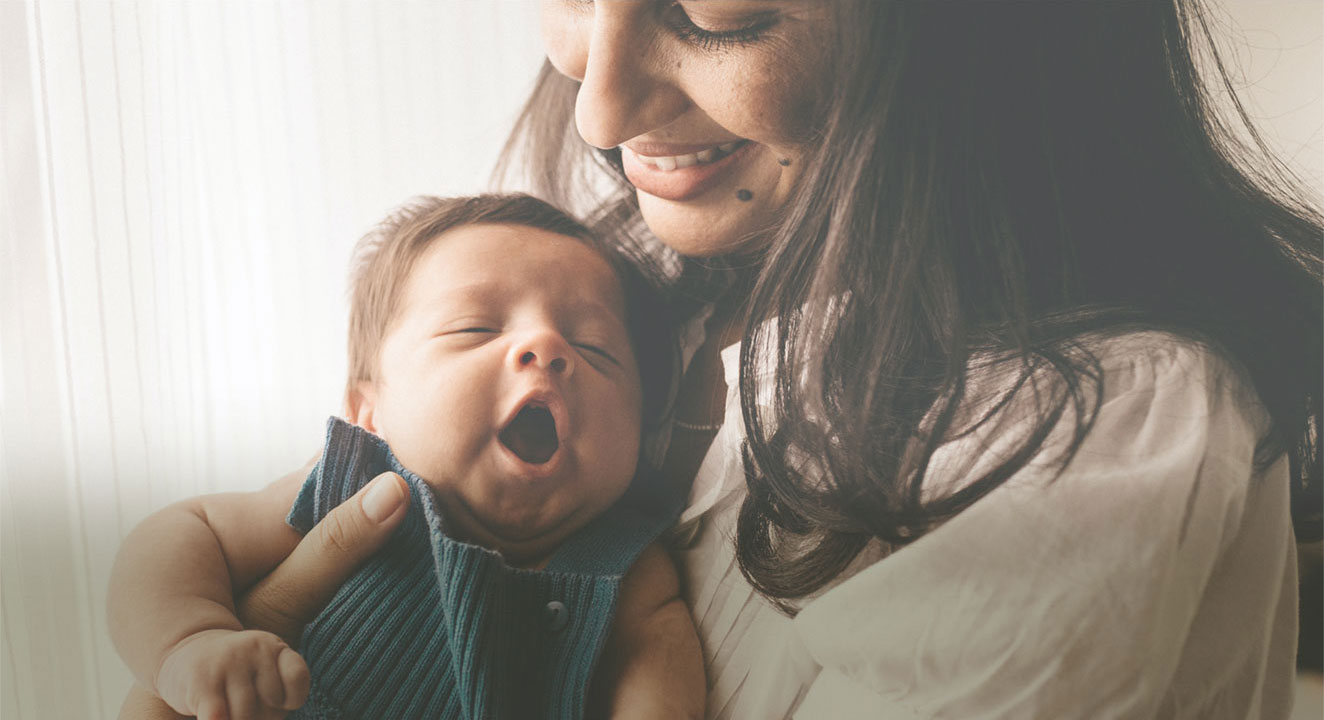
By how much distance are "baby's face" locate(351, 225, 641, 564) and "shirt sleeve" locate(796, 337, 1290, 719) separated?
0.86ft

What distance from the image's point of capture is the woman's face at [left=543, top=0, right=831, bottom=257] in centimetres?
76

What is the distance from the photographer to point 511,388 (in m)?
0.80

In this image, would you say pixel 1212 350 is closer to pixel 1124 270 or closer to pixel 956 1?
pixel 1124 270

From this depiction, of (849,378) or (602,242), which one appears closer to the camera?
(849,378)

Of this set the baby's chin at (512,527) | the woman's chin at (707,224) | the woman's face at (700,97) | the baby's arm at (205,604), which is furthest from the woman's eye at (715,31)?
the baby's arm at (205,604)

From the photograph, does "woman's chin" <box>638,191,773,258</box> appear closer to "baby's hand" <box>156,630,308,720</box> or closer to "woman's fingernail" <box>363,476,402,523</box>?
"woman's fingernail" <box>363,476,402,523</box>

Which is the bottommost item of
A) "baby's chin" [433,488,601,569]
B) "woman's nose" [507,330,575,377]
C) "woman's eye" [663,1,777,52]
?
"baby's chin" [433,488,601,569]

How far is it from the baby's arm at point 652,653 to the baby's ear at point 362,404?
278 mm

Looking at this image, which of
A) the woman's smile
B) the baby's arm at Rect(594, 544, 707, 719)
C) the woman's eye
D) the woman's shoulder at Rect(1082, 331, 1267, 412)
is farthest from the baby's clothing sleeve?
the woman's shoulder at Rect(1082, 331, 1267, 412)

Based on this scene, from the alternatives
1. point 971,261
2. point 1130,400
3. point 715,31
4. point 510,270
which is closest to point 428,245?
point 510,270

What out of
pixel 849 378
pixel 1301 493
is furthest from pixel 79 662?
pixel 1301 493

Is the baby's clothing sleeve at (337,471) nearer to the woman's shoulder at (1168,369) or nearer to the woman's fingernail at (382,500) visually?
the woman's fingernail at (382,500)

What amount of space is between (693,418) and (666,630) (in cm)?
19

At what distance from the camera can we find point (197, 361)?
2.98 feet
